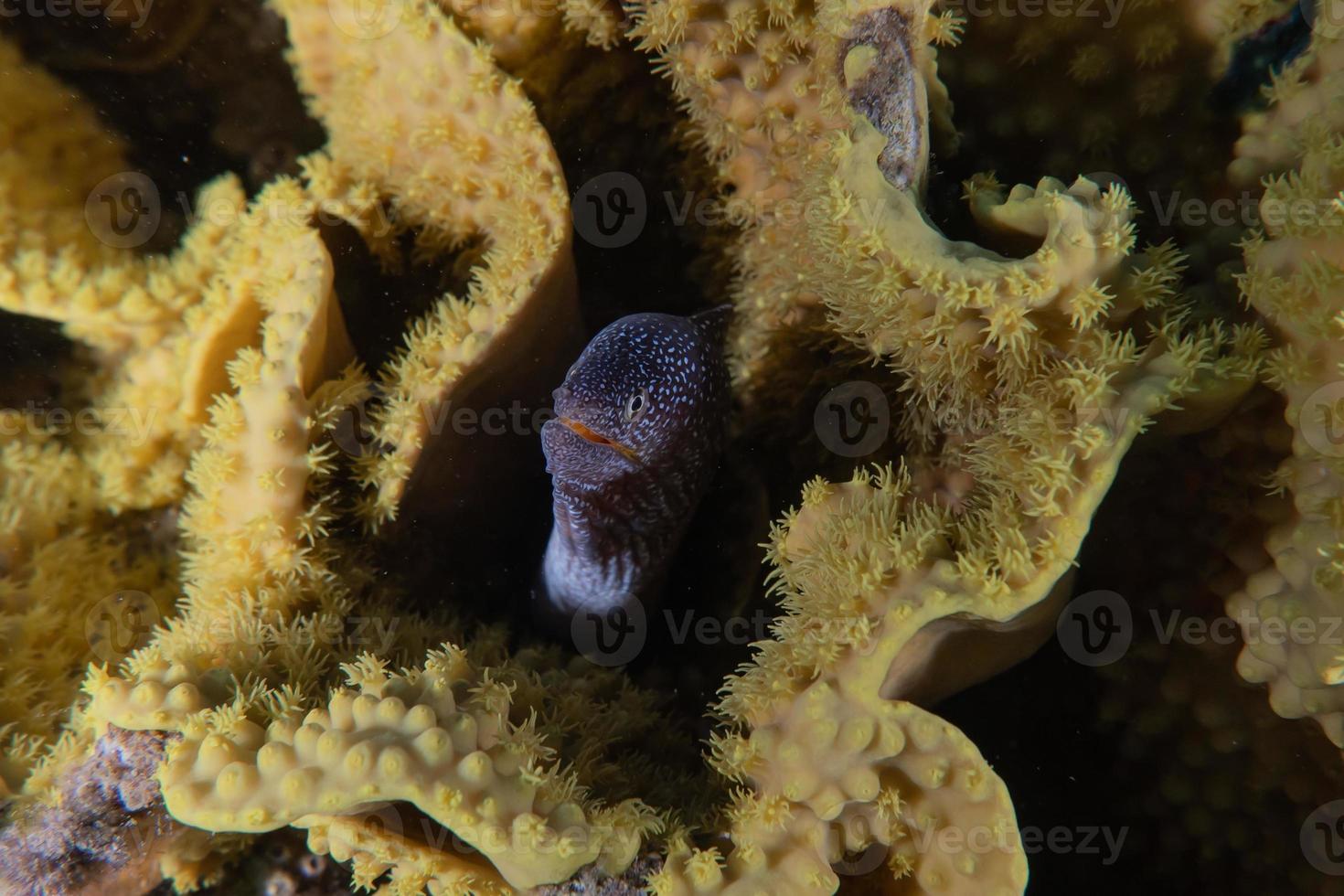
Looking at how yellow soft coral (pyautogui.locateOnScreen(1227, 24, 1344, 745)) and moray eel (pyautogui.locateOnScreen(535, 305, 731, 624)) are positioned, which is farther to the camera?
moray eel (pyautogui.locateOnScreen(535, 305, 731, 624))

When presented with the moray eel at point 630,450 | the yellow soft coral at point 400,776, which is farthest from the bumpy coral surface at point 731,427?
the moray eel at point 630,450

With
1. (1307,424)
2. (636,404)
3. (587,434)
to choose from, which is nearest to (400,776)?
(587,434)

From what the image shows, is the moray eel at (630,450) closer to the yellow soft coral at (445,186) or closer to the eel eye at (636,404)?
the eel eye at (636,404)

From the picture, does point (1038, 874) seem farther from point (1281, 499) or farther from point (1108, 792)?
point (1281, 499)

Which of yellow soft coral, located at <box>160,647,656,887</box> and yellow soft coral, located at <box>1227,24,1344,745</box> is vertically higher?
yellow soft coral, located at <box>1227,24,1344,745</box>

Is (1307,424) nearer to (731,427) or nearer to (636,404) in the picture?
(636,404)

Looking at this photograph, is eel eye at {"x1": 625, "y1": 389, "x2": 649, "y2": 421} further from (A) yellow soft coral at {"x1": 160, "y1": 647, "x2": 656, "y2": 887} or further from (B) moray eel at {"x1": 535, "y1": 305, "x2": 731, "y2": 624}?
(A) yellow soft coral at {"x1": 160, "y1": 647, "x2": 656, "y2": 887}

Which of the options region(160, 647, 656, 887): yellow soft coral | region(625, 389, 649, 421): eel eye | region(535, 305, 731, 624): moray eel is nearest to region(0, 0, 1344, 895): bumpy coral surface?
region(160, 647, 656, 887): yellow soft coral

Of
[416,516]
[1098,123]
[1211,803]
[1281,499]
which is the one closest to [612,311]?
[416,516]
